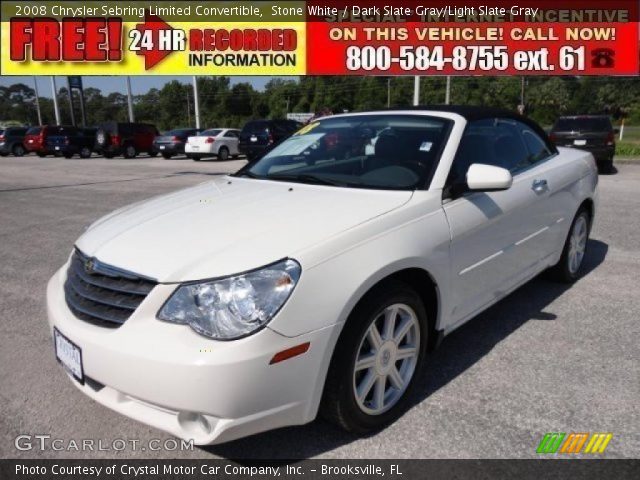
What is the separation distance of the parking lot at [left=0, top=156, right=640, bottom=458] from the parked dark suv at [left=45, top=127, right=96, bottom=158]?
23.6 metres

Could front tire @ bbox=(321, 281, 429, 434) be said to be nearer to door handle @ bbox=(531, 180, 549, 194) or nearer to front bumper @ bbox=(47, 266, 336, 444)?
front bumper @ bbox=(47, 266, 336, 444)

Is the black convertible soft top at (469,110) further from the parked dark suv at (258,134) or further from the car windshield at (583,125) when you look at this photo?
the parked dark suv at (258,134)

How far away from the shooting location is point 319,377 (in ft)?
7.43

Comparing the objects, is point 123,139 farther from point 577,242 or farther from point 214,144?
point 577,242

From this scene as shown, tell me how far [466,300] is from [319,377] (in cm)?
122

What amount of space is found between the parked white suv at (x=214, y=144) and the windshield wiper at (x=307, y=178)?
18.8 meters

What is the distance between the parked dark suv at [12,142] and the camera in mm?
29094

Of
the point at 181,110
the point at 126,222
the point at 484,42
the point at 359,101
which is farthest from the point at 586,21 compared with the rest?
the point at 181,110

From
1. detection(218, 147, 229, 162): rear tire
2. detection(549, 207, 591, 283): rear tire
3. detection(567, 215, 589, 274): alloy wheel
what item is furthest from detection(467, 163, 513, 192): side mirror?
detection(218, 147, 229, 162): rear tire

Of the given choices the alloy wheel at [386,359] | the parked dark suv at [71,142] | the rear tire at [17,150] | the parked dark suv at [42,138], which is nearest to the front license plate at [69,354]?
the alloy wheel at [386,359]

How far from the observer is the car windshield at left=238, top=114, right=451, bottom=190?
3.12 meters

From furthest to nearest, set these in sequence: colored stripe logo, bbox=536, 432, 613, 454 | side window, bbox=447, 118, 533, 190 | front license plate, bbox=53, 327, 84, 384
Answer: side window, bbox=447, 118, 533, 190
colored stripe logo, bbox=536, 432, 613, 454
front license plate, bbox=53, 327, 84, 384

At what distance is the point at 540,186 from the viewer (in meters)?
3.88

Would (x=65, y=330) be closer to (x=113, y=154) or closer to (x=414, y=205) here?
(x=414, y=205)
